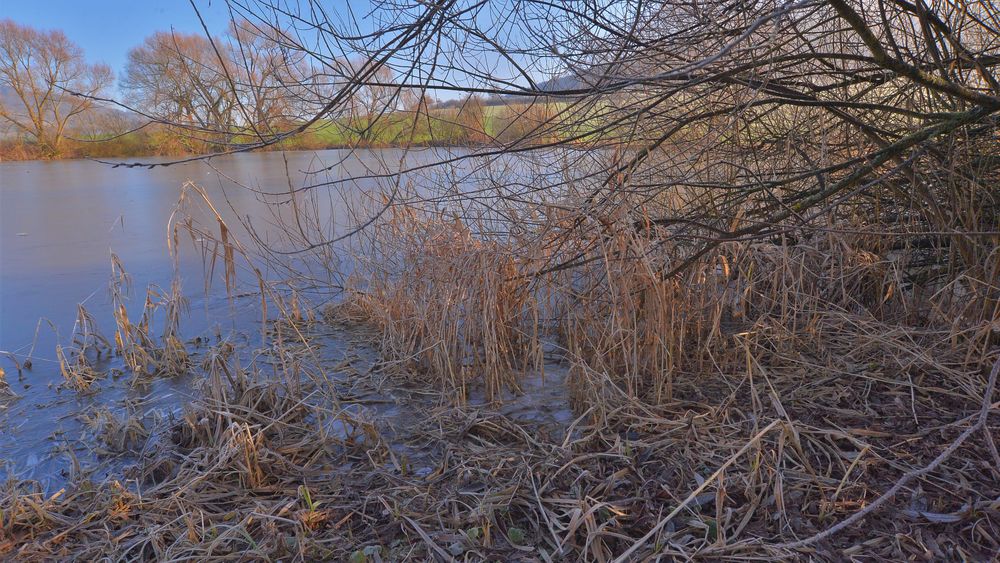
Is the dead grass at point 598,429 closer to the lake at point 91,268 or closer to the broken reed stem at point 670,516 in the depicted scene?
the broken reed stem at point 670,516

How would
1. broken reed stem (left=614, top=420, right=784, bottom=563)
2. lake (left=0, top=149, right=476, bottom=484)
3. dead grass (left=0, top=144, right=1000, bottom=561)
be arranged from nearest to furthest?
broken reed stem (left=614, top=420, right=784, bottom=563) → dead grass (left=0, top=144, right=1000, bottom=561) → lake (left=0, top=149, right=476, bottom=484)

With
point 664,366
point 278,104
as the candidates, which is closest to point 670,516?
point 664,366

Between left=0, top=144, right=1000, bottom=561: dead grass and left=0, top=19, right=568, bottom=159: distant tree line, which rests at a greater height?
left=0, top=19, right=568, bottom=159: distant tree line

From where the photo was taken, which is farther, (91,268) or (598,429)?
(91,268)

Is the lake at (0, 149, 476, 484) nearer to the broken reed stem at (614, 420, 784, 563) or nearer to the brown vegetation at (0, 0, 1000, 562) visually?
the brown vegetation at (0, 0, 1000, 562)

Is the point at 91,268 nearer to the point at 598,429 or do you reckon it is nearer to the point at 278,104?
the point at 278,104

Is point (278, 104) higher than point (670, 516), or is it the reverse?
point (278, 104)

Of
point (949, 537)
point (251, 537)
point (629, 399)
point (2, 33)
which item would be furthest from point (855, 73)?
point (2, 33)

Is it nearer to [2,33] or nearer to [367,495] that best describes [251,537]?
[367,495]

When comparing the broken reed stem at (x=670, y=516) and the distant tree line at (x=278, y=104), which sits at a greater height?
the distant tree line at (x=278, y=104)

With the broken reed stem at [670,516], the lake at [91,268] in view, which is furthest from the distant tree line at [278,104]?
the broken reed stem at [670,516]

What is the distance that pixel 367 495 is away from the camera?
2.17 m

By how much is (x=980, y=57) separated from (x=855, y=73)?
0.48m

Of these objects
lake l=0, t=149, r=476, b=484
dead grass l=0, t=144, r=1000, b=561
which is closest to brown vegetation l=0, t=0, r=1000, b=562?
dead grass l=0, t=144, r=1000, b=561
